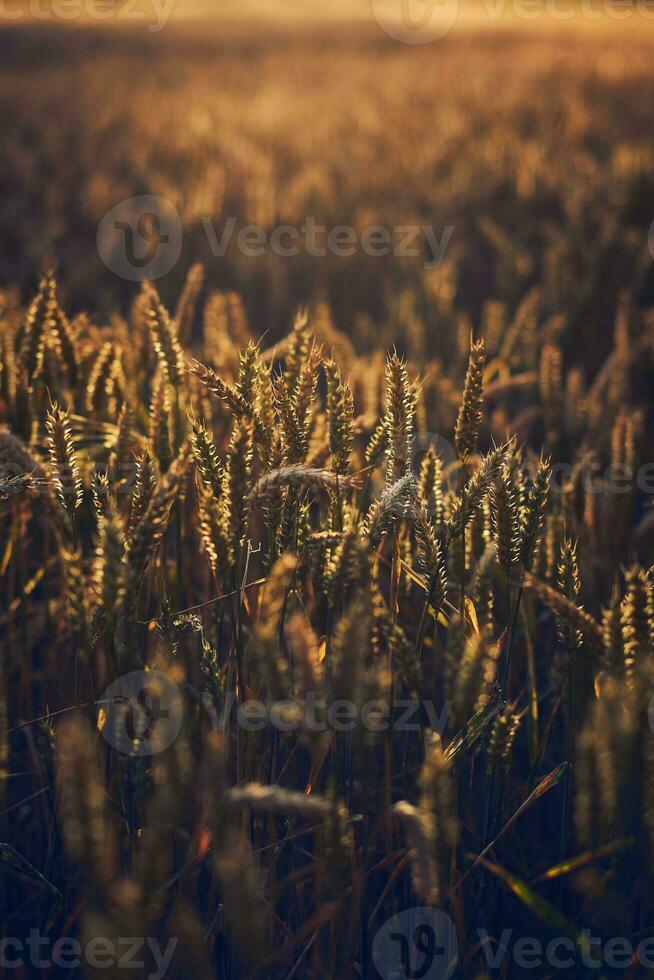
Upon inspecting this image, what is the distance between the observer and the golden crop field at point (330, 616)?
83cm

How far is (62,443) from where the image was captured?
3.64ft

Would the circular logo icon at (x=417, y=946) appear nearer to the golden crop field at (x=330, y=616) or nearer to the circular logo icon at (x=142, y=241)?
the golden crop field at (x=330, y=616)

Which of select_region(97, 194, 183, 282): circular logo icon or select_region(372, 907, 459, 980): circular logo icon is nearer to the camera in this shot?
select_region(372, 907, 459, 980): circular logo icon

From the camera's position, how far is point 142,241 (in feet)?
14.7

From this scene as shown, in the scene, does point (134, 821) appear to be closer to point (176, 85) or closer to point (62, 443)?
point (62, 443)

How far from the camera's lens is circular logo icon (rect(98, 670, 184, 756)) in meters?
0.98

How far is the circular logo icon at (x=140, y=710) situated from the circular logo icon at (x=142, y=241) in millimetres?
3274

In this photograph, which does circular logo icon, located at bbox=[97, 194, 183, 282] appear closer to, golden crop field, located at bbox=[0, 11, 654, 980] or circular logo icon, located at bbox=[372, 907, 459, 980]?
golden crop field, located at bbox=[0, 11, 654, 980]

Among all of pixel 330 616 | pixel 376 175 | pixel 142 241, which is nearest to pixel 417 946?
pixel 330 616

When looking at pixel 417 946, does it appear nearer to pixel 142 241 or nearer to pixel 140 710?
pixel 140 710

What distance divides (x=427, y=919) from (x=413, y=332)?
214cm

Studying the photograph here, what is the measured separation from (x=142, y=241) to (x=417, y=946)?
4.21 m

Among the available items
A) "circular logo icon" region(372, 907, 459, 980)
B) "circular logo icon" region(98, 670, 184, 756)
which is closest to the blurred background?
"circular logo icon" region(98, 670, 184, 756)

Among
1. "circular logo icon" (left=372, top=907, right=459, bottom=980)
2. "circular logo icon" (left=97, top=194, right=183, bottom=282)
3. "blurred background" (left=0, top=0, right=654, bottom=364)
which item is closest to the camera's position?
"circular logo icon" (left=372, top=907, right=459, bottom=980)
